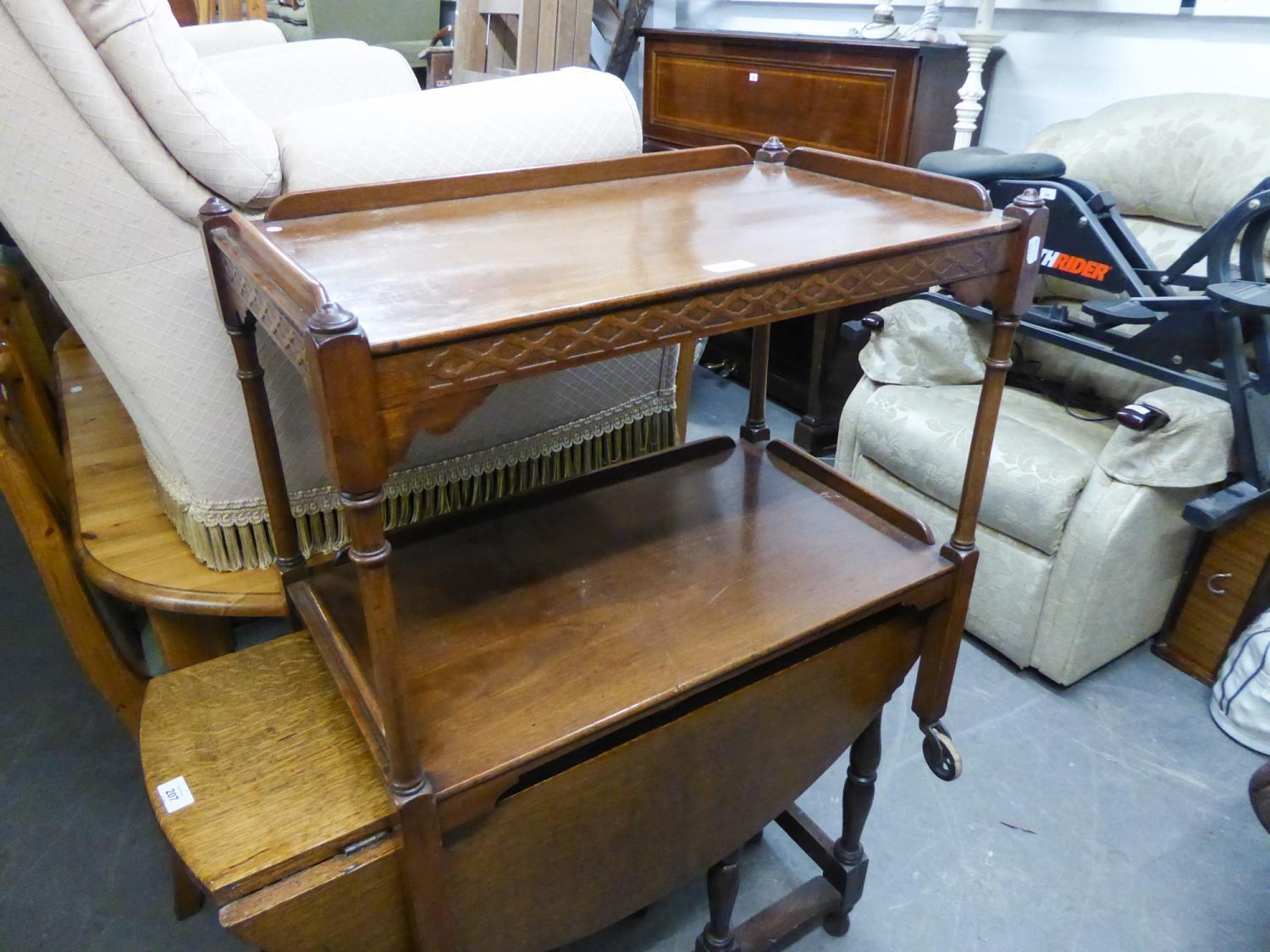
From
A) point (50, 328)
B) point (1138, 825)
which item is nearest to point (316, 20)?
point (50, 328)

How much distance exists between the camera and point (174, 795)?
76 centimetres

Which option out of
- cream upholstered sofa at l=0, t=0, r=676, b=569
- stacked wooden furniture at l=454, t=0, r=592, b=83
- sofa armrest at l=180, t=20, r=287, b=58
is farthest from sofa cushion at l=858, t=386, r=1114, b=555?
sofa armrest at l=180, t=20, r=287, b=58

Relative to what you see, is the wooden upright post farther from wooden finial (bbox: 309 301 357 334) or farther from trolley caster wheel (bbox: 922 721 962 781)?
wooden finial (bbox: 309 301 357 334)

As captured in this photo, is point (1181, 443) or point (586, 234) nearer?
point (586, 234)

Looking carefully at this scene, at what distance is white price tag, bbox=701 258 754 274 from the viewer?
0.73m

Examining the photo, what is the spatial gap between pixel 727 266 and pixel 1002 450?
121 centimetres

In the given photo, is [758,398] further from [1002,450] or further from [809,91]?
[809,91]

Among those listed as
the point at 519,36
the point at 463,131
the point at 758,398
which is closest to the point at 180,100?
the point at 463,131

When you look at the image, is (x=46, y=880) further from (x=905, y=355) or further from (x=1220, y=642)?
(x=1220, y=642)

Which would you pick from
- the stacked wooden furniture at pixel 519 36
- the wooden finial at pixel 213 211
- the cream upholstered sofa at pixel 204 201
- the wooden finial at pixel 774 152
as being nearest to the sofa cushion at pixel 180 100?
the cream upholstered sofa at pixel 204 201

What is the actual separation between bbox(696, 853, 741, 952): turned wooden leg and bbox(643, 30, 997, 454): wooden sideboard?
1.68 meters

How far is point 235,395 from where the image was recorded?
3.49 feet

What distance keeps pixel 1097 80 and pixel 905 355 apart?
0.93 m

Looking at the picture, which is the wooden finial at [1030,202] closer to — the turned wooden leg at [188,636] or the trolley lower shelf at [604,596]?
the trolley lower shelf at [604,596]
